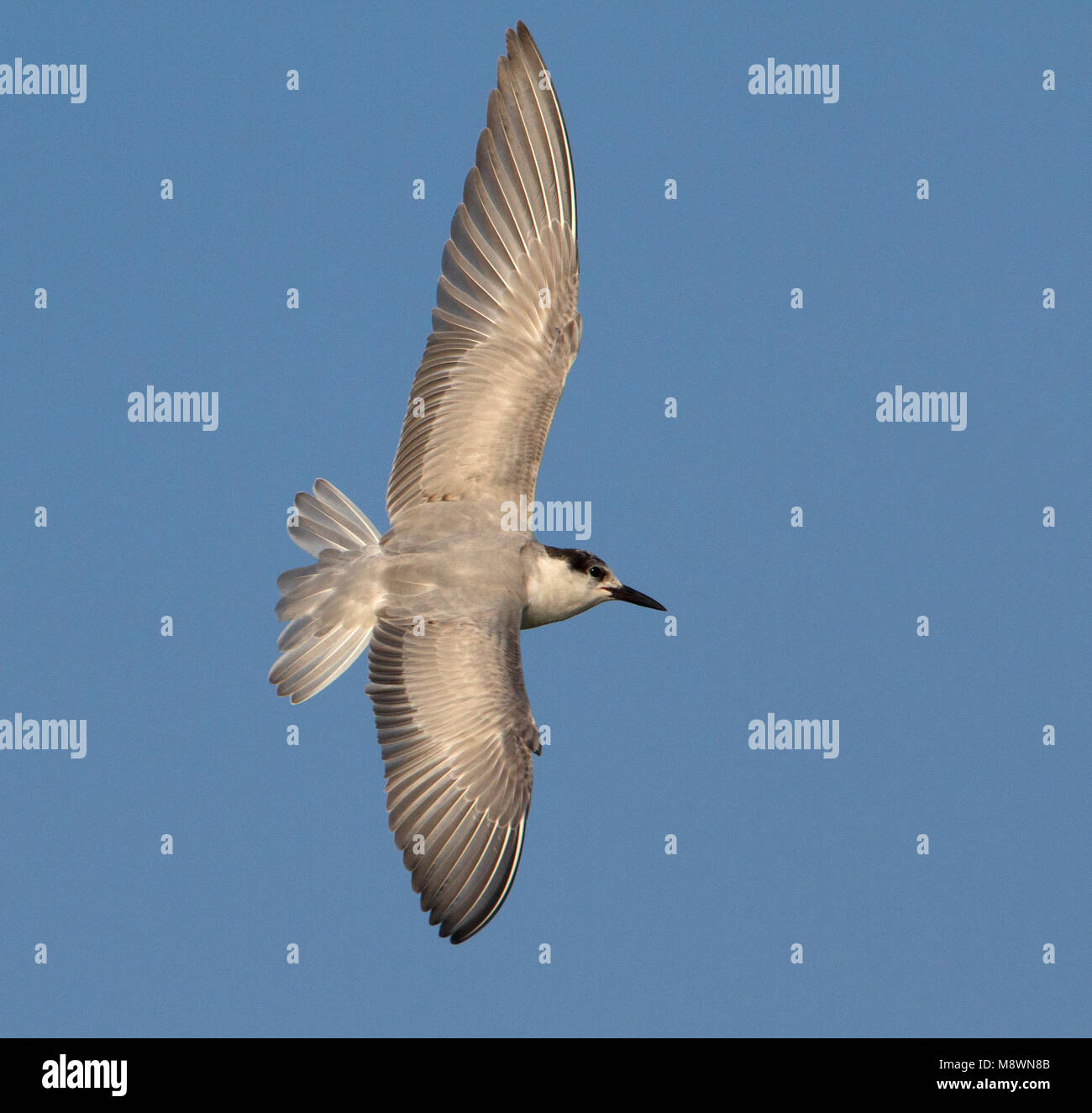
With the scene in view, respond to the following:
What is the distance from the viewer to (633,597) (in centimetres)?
1201

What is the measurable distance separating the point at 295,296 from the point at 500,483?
2.48 m

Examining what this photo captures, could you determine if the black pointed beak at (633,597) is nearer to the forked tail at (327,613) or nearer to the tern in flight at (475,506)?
the tern in flight at (475,506)

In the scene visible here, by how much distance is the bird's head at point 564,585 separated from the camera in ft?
36.9

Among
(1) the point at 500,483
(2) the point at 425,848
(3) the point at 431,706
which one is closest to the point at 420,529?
(1) the point at 500,483

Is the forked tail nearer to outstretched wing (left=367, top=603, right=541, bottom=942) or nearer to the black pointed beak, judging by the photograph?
outstretched wing (left=367, top=603, right=541, bottom=942)

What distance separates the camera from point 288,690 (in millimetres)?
11000

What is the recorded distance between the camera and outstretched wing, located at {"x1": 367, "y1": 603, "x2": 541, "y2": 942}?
387 inches

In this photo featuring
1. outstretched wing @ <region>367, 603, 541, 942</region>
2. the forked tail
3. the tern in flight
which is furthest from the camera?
the forked tail

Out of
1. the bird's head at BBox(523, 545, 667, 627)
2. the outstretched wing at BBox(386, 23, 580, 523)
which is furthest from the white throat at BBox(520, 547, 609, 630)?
the outstretched wing at BBox(386, 23, 580, 523)

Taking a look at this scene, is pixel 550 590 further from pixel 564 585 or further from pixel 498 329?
pixel 498 329

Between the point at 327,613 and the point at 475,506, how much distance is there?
1.14 meters

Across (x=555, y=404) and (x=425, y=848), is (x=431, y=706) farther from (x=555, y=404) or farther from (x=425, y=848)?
(x=555, y=404)

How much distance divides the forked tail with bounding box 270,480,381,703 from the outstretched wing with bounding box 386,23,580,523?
0.45 meters

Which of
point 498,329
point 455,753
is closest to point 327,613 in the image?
point 455,753
